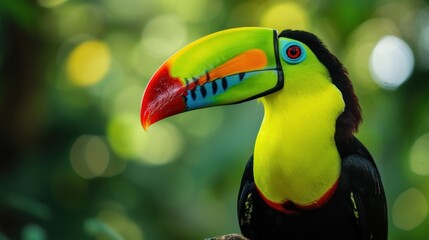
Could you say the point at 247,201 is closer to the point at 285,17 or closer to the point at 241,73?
the point at 241,73

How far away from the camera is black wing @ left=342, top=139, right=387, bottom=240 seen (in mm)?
3418

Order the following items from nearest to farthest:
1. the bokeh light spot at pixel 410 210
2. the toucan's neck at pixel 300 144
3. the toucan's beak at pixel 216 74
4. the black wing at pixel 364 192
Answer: the toucan's beak at pixel 216 74 < the toucan's neck at pixel 300 144 < the black wing at pixel 364 192 < the bokeh light spot at pixel 410 210

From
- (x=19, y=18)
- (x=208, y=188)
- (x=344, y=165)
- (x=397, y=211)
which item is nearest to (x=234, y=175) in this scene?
(x=208, y=188)

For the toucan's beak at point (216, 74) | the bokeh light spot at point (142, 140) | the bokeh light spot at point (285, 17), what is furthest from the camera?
the bokeh light spot at point (142, 140)

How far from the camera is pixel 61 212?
7.85m

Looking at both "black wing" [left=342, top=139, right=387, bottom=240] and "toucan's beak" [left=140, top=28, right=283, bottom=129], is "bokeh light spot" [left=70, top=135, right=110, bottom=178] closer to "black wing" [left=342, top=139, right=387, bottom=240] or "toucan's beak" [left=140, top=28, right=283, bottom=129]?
"black wing" [left=342, top=139, right=387, bottom=240]

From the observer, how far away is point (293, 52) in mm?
3293

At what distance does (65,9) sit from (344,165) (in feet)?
17.1

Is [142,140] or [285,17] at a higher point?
[142,140]

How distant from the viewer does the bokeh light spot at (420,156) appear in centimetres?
677

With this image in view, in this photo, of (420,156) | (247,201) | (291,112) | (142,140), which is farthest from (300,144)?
(142,140)

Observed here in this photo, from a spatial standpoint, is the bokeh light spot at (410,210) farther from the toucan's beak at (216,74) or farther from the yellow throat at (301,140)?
the toucan's beak at (216,74)

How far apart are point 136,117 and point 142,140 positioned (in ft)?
2.27

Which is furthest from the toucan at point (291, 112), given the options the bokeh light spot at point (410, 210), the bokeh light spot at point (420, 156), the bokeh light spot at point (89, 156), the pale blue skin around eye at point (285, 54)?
the bokeh light spot at point (89, 156)
